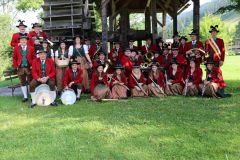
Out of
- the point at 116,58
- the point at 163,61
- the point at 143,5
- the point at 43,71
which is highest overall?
the point at 143,5

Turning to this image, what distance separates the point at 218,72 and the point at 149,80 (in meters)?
1.96

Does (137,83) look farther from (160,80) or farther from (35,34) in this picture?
(35,34)

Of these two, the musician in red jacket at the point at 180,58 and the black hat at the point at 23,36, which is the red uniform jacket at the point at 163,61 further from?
the black hat at the point at 23,36

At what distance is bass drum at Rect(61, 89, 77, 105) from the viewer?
32.2ft

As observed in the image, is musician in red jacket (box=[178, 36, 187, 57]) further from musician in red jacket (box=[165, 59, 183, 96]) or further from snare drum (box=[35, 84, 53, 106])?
snare drum (box=[35, 84, 53, 106])

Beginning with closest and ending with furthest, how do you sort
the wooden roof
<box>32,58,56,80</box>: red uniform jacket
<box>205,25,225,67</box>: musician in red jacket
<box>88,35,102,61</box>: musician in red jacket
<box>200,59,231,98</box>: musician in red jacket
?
<box>32,58,56,80</box>: red uniform jacket, <box>200,59,231,98</box>: musician in red jacket, <box>205,25,225,67</box>: musician in red jacket, <box>88,35,102,61</box>: musician in red jacket, the wooden roof

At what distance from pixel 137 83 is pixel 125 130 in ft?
13.3

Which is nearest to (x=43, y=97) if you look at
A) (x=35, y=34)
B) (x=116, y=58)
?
(x=35, y=34)

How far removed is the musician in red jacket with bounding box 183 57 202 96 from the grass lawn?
934 millimetres

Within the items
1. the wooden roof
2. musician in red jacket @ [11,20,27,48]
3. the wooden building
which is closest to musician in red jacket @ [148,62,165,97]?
the wooden building

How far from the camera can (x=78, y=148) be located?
598cm

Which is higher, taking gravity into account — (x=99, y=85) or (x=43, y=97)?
(x=99, y=85)

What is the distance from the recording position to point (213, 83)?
33.9 feet

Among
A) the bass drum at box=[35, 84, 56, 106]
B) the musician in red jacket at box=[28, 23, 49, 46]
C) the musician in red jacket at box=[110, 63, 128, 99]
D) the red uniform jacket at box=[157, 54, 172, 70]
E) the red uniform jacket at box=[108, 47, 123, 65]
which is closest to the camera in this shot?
the bass drum at box=[35, 84, 56, 106]
